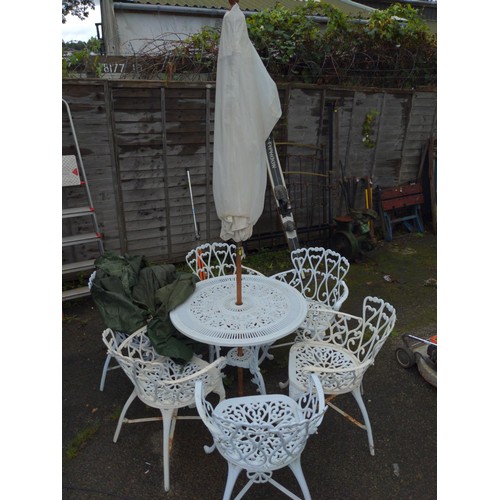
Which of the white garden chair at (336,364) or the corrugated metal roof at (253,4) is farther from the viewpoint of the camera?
the corrugated metal roof at (253,4)

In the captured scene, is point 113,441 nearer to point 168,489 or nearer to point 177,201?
point 168,489

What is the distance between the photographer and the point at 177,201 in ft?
15.5

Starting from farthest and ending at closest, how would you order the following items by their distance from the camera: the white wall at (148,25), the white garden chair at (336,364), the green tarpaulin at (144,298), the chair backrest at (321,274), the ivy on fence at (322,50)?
the white wall at (148,25) → the ivy on fence at (322,50) → the chair backrest at (321,274) → the green tarpaulin at (144,298) → the white garden chair at (336,364)

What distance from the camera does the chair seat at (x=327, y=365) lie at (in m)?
2.31

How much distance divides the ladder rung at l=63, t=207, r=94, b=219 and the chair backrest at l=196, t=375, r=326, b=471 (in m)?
2.73

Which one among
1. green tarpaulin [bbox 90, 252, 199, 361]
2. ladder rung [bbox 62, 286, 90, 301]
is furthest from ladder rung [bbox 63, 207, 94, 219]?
green tarpaulin [bbox 90, 252, 199, 361]

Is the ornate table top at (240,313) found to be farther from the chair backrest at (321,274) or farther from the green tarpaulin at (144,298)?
the chair backrest at (321,274)

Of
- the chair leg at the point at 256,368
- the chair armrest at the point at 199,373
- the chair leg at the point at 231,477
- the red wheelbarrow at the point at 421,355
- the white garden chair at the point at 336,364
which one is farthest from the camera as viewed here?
the red wheelbarrow at the point at 421,355

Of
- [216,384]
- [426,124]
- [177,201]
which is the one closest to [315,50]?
[426,124]

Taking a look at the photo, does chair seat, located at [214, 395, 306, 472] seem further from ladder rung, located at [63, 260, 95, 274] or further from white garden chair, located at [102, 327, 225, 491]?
ladder rung, located at [63, 260, 95, 274]

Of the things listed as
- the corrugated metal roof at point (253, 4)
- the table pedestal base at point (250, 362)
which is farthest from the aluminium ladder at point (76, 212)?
the corrugated metal roof at point (253, 4)

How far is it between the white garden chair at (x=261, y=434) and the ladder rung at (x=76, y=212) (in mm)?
2719

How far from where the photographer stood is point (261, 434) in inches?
66.7

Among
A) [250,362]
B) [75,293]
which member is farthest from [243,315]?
[75,293]
